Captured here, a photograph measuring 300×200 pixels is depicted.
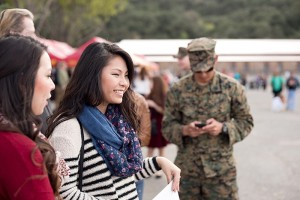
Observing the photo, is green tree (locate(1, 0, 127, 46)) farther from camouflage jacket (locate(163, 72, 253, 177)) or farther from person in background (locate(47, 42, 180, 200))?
person in background (locate(47, 42, 180, 200))

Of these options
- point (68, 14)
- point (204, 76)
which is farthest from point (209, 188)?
point (68, 14)

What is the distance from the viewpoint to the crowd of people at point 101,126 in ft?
4.93

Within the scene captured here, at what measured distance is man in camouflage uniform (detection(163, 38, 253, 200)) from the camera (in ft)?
11.6

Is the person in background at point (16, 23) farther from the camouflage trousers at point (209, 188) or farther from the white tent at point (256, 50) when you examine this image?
the white tent at point (256, 50)

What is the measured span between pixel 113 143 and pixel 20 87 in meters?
0.66

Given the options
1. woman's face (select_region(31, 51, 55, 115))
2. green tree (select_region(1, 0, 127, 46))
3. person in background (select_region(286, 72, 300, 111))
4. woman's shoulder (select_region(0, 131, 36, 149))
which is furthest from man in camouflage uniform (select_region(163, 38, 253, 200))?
green tree (select_region(1, 0, 127, 46))

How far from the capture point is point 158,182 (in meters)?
6.84

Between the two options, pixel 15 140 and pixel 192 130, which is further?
pixel 192 130

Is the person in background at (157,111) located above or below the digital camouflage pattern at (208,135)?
below

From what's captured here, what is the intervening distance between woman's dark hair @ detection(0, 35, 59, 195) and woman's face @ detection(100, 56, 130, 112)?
0.63 meters

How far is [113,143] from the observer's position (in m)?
2.11

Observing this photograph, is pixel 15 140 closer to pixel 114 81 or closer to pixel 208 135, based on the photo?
pixel 114 81

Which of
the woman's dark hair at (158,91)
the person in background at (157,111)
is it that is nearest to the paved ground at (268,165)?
the person in background at (157,111)

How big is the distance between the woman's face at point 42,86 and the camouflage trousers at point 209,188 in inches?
84.3
